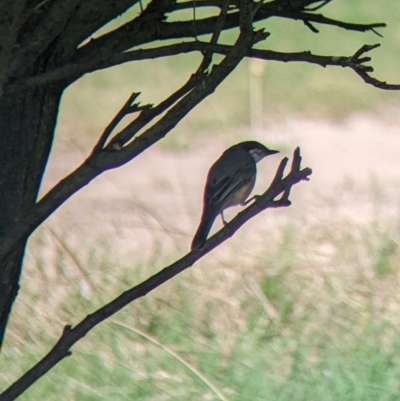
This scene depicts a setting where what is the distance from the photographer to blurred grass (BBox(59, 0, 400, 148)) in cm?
397

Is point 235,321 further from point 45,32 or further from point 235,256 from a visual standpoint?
point 45,32

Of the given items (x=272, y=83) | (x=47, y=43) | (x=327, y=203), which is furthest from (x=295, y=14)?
(x=272, y=83)

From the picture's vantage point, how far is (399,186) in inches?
141

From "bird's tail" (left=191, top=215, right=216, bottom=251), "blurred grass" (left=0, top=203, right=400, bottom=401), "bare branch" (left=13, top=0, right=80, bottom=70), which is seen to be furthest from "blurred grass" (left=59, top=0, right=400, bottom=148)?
"bare branch" (left=13, top=0, right=80, bottom=70)

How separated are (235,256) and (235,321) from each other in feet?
0.97

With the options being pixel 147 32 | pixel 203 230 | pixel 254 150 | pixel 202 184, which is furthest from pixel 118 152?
pixel 202 184

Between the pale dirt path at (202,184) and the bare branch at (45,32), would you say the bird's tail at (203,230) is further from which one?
the pale dirt path at (202,184)

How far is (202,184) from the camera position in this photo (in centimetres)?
364

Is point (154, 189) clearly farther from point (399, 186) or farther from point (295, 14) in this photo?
point (295, 14)

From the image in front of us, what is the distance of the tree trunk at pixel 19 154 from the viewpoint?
1.56 metres

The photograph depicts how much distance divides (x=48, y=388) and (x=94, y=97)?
1.51m

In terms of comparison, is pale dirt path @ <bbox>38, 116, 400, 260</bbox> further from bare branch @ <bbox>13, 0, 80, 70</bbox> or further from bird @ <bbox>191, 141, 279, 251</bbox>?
bare branch @ <bbox>13, 0, 80, 70</bbox>

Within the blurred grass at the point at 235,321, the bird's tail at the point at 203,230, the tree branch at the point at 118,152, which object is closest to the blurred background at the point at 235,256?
the blurred grass at the point at 235,321

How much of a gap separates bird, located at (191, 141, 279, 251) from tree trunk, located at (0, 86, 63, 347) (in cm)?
76
